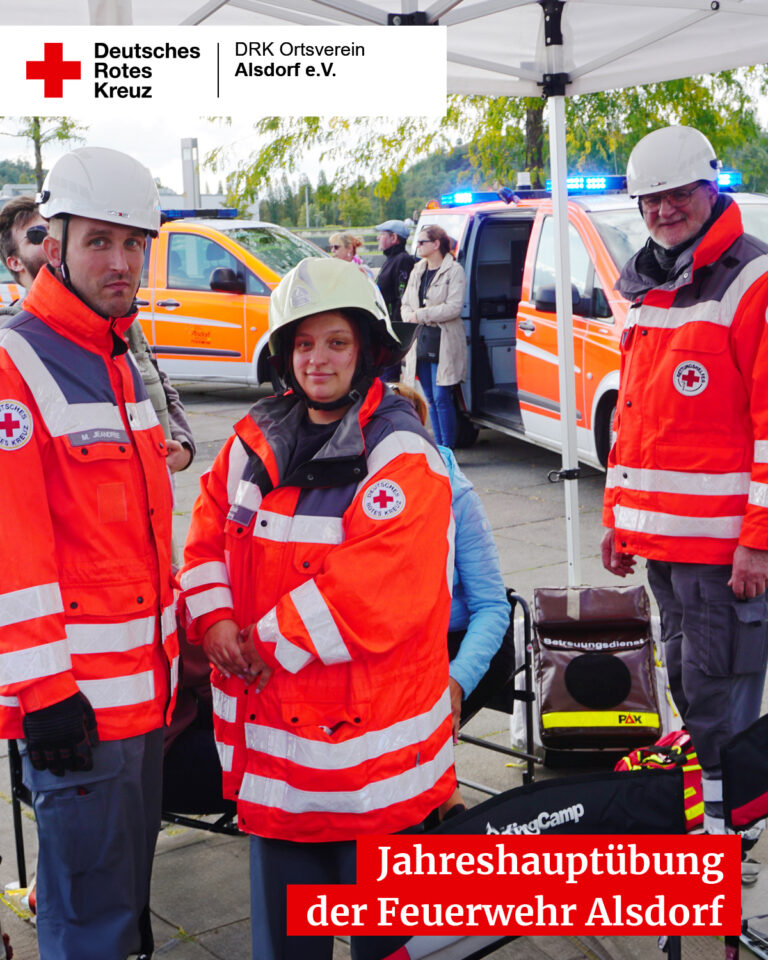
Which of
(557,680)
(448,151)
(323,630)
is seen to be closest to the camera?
(323,630)

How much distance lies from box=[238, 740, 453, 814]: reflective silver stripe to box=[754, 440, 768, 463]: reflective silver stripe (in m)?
1.25

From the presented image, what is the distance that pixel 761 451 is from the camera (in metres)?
3.04

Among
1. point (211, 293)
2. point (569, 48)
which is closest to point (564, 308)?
point (569, 48)

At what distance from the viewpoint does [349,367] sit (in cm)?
248

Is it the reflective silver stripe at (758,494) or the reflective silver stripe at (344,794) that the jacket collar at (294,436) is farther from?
the reflective silver stripe at (758,494)

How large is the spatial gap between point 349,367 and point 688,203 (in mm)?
1354

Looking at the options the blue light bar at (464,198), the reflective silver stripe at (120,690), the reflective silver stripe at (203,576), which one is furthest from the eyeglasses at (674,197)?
the blue light bar at (464,198)

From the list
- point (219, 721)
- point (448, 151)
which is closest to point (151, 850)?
point (219, 721)

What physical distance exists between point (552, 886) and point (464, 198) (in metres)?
8.50

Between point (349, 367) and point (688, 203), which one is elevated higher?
point (688, 203)

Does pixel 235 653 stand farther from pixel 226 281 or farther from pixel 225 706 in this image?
pixel 226 281

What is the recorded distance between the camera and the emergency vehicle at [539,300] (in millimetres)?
7508

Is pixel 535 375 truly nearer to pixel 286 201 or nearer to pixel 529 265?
pixel 529 265

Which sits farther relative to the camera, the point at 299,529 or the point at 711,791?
the point at 711,791
